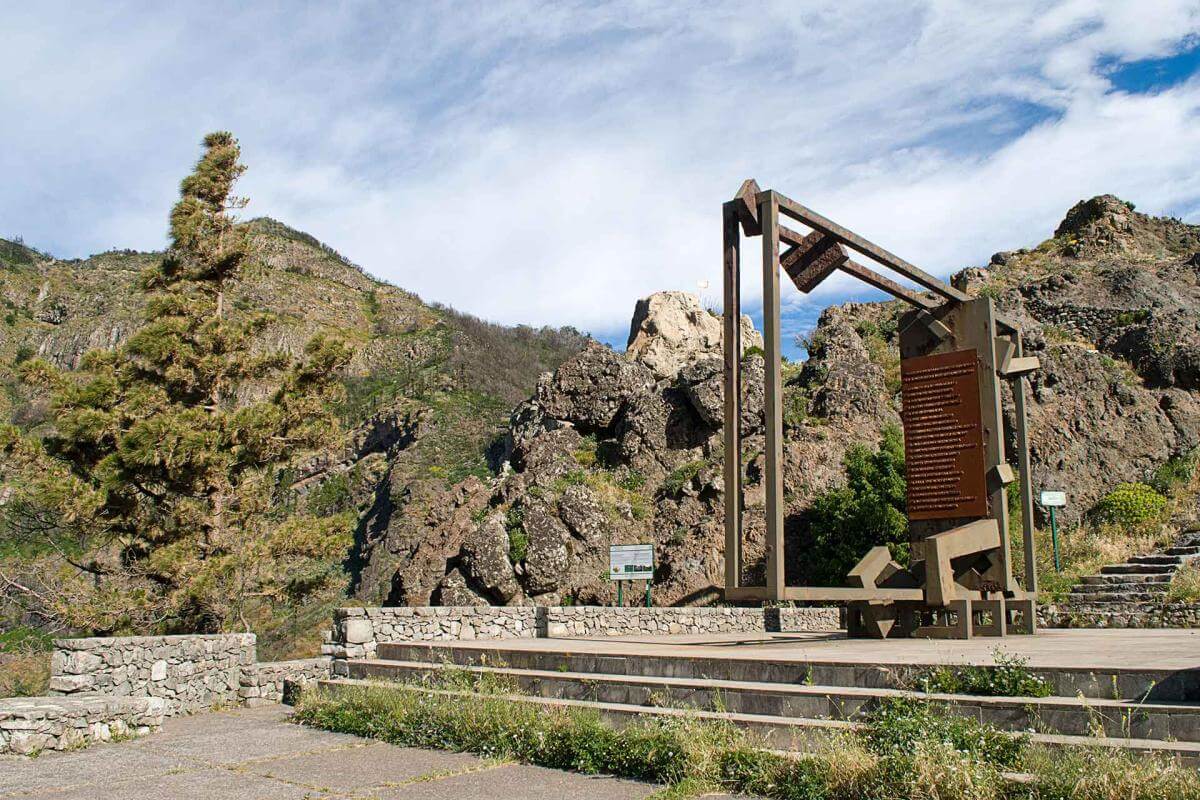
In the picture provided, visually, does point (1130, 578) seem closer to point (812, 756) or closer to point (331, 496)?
point (812, 756)

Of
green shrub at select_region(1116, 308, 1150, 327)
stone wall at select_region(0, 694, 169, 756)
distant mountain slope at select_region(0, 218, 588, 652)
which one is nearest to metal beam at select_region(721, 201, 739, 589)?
stone wall at select_region(0, 694, 169, 756)

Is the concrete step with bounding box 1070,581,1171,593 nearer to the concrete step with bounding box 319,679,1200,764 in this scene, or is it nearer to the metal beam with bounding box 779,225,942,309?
the metal beam with bounding box 779,225,942,309

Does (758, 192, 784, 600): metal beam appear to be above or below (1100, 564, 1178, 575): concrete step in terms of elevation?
above

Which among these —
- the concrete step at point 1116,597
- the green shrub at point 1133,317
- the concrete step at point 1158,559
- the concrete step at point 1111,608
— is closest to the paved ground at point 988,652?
the concrete step at point 1111,608

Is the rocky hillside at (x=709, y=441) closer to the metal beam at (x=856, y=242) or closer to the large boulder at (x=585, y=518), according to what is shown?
the large boulder at (x=585, y=518)

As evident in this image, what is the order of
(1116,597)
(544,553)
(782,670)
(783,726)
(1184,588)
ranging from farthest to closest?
(544,553) → (1116,597) → (1184,588) → (782,670) → (783,726)

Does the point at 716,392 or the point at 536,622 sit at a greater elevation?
the point at 716,392

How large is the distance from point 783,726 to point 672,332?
33513mm

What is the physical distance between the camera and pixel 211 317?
1380 centimetres

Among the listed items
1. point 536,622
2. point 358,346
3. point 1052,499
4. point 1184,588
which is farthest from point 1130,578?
point 358,346

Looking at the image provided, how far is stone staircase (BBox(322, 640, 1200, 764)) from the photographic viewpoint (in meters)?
4.75

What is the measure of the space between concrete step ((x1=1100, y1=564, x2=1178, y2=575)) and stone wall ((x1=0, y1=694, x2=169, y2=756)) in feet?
56.4

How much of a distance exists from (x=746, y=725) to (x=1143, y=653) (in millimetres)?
3491

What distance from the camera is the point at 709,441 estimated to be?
88.3 ft
